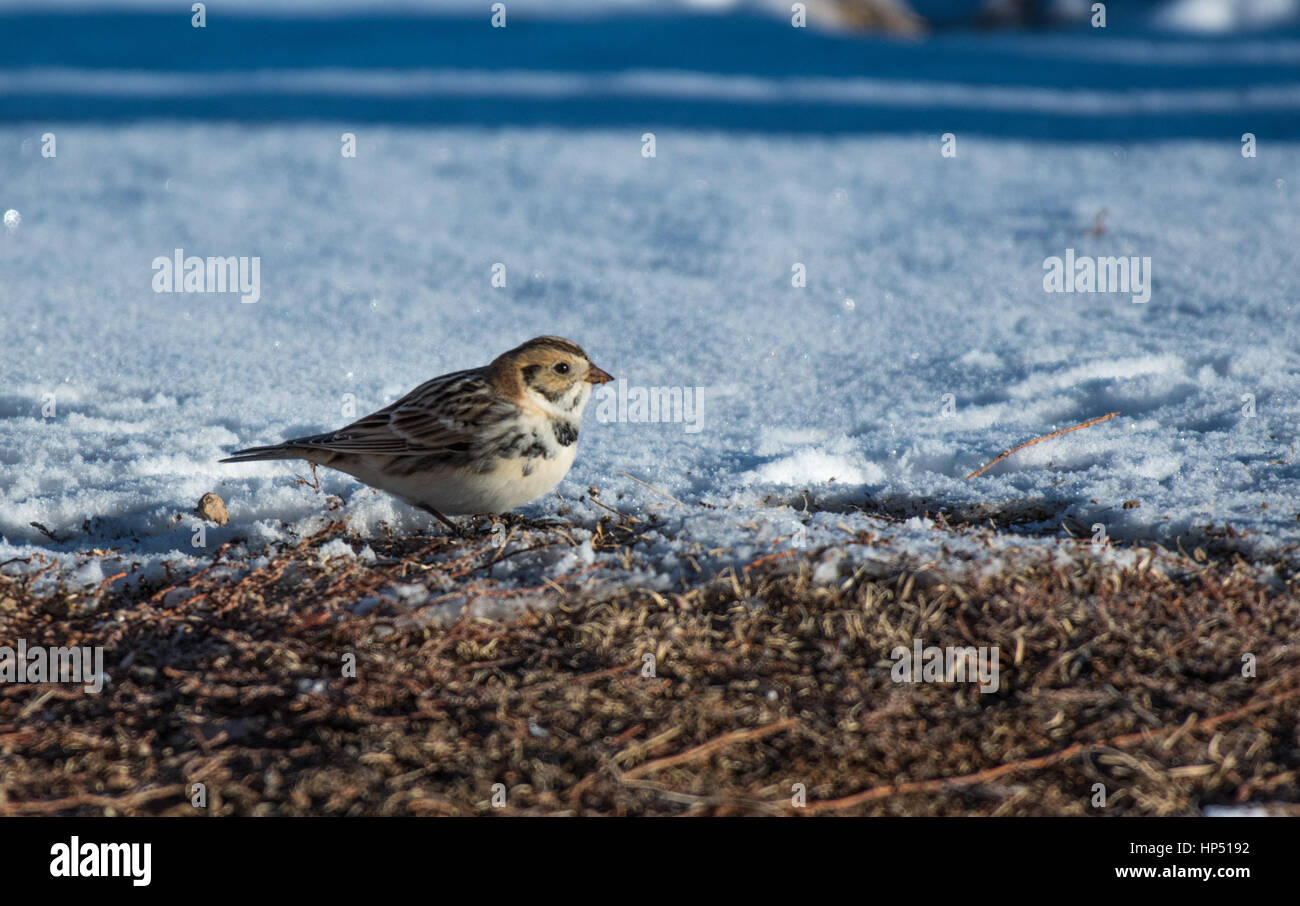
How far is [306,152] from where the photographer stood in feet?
31.9

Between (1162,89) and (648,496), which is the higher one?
(1162,89)

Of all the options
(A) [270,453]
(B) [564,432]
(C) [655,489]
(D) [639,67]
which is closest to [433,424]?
(B) [564,432]

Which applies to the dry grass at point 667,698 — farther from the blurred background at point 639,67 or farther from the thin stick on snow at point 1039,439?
the blurred background at point 639,67

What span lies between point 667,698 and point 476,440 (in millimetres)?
1528

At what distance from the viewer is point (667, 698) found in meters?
3.27

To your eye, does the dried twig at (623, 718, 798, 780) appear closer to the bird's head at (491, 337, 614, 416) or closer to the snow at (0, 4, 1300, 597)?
the snow at (0, 4, 1300, 597)

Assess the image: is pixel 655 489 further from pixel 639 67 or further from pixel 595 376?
pixel 639 67

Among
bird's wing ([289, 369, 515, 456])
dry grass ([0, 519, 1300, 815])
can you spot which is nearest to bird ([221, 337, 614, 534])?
bird's wing ([289, 369, 515, 456])

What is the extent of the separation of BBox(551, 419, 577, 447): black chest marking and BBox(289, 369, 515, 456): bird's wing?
20 centimetres

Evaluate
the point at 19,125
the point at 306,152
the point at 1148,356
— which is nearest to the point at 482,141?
the point at 306,152

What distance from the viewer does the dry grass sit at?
294 cm

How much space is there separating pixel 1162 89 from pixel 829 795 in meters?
10.3

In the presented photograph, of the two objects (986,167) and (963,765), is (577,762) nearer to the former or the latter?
(963,765)

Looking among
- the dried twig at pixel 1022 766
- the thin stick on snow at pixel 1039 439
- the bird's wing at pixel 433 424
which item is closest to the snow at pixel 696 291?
the thin stick on snow at pixel 1039 439
